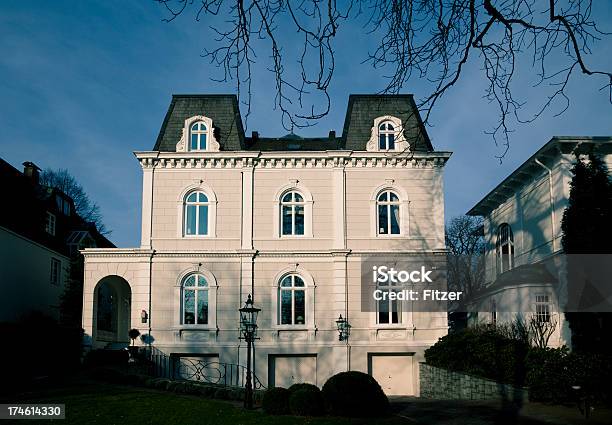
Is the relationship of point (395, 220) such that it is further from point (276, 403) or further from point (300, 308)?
point (276, 403)

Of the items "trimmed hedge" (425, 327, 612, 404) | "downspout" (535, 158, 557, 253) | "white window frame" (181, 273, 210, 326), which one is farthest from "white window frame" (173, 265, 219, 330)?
"downspout" (535, 158, 557, 253)

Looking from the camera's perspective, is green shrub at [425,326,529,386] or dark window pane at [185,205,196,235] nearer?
green shrub at [425,326,529,386]

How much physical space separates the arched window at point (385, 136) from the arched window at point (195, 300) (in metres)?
9.40

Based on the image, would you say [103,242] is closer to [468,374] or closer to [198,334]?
[198,334]

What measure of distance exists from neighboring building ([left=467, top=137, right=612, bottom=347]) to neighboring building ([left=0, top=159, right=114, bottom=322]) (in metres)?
21.6

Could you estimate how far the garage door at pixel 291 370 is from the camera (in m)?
27.8

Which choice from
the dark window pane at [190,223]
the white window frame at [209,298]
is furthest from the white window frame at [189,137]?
the white window frame at [209,298]

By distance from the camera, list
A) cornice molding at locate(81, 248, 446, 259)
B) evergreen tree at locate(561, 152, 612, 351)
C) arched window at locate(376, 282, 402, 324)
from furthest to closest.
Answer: cornice molding at locate(81, 248, 446, 259)
arched window at locate(376, 282, 402, 324)
evergreen tree at locate(561, 152, 612, 351)

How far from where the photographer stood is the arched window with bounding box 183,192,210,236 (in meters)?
28.9

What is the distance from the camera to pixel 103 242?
45.5 metres

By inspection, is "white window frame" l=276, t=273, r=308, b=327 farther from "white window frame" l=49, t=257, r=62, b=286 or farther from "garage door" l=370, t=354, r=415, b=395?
"white window frame" l=49, t=257, r=62, b=286

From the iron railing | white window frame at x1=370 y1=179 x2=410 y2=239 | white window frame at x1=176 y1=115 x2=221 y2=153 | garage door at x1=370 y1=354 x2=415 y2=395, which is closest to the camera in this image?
the iron railing

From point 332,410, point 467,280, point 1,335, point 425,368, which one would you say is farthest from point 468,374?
point 467,280

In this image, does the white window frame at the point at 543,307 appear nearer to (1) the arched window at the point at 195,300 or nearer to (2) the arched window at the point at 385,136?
(2) the arched window at the point at 385,136
